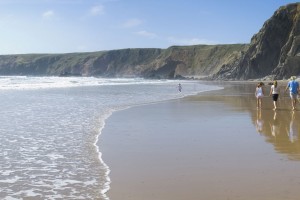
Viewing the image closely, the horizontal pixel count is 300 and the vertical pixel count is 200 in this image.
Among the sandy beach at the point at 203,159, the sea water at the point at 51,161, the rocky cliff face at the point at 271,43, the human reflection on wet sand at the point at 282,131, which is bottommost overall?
the sea water at the point at 51,161

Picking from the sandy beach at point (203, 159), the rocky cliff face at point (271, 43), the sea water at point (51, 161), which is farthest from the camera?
the rocky cliff face at point (271, 43)

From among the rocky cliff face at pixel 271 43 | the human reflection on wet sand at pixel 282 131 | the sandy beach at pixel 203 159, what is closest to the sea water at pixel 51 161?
the sandy beach at pixel 203 159

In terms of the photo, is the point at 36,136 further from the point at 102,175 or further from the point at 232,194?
the point at 232,194

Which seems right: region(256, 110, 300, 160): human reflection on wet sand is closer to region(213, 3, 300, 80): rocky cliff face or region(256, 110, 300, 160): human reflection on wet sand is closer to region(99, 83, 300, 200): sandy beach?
region(99, 83, 300, 200): sandy beach

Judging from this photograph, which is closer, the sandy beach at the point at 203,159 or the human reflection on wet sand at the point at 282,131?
the sandy beach at the point at 203,159

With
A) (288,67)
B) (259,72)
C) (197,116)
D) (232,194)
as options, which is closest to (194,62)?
(259,72)

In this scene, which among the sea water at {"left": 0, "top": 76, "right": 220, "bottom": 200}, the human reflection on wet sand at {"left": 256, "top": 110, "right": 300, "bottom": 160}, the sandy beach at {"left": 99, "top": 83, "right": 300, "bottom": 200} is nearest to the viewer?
the sandy beach at {"left": 99, "top": 83, "right": 300, "bottom": 200}

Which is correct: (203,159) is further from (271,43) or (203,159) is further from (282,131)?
(271,43)

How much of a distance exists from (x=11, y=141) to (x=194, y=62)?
518 feet

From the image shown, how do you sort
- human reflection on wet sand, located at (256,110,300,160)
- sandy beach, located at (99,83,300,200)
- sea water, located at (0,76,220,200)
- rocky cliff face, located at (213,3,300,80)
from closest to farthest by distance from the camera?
sandy beach, located at (99,83,300,200)
sea water, located at (0,76,220,200)
human reflection on wet sand, located at (256,110,300,160)
rocky cliff face, located at (213,3,300,80)

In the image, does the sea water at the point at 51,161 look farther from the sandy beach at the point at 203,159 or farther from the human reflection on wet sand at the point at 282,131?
the human reflection on wet sand at the point at 282,131

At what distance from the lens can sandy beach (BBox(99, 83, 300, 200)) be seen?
5.73 m

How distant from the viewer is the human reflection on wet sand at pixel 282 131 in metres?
8.50

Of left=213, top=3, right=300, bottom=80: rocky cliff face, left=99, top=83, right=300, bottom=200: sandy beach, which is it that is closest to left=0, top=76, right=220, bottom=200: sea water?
left=99, top=83, right=300, bottom=200: sandy beach
